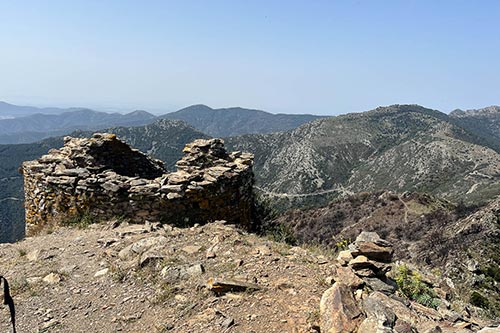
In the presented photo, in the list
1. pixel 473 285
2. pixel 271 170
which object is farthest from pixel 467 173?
pixel 473 285

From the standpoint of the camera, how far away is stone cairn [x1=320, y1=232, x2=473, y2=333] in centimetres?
420

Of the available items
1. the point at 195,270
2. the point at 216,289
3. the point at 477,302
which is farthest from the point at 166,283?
the point at 477,302

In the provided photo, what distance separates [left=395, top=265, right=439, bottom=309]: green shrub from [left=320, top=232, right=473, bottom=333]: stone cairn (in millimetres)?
146

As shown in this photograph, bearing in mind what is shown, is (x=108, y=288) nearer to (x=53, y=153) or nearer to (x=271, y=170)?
(x=53, y=153)

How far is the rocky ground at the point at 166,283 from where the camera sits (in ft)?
16.4

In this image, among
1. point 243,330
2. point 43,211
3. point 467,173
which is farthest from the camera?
point 467,173

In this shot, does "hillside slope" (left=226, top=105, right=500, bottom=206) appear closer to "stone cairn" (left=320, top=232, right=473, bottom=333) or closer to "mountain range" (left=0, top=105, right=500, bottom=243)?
"mountain range" (left=0, top=105, right=500, bottom=243)

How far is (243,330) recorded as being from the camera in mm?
4594

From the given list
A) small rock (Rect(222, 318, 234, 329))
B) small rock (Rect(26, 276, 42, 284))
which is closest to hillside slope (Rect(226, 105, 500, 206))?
small rock (Rect(222, 318, 234, 329))

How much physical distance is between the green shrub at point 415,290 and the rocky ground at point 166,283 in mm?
1208

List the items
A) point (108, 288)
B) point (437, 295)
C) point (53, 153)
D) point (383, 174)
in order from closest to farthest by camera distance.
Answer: point (108, 288) → point (437, 295) → point (53, 153) → point (383, 174)

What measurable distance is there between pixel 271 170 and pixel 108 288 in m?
109

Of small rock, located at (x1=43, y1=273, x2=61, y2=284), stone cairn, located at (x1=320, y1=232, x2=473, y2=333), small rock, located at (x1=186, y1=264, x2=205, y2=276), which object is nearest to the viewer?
stone cairn, located at (x1=320, y1=232, x2=473, y2=333)

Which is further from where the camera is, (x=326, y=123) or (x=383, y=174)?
(x=326, y=123)
